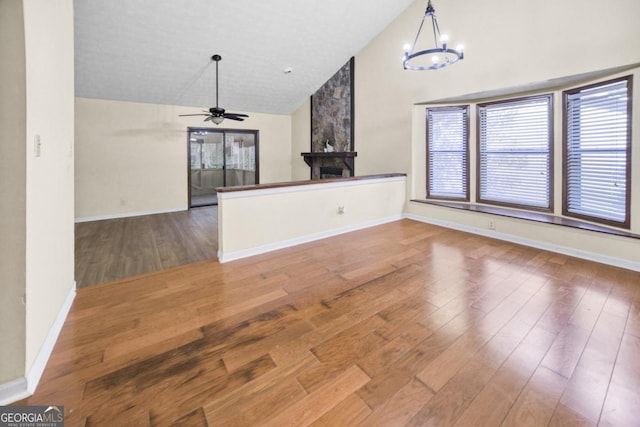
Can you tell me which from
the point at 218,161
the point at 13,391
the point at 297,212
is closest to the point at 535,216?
the point at 297,212

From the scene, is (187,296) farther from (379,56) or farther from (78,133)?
(379,56)

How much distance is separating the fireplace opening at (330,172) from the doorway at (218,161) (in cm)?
185

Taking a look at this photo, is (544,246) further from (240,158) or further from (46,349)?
(240,158)

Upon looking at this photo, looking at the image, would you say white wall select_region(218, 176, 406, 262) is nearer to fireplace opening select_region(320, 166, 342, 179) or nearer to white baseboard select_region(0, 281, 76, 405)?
white baseboard select_region(0, 281, 76, 405)

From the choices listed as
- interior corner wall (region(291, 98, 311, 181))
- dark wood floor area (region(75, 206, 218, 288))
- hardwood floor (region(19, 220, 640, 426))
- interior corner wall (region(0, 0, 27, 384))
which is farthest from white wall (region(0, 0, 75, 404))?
interior corner wall (region(291, 98, 311, 181))

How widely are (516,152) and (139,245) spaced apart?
19.2 feet

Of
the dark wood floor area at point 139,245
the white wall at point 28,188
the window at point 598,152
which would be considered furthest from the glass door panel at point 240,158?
the window at point 598,152

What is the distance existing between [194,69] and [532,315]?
6.35 metres

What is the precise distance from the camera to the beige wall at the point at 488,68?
133 inches

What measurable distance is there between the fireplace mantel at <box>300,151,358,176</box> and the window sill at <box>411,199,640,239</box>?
1.79 meters

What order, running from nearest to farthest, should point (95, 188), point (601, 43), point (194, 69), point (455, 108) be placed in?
point (601, 43), point (455, 108), point (194, 69), point (95, 188)

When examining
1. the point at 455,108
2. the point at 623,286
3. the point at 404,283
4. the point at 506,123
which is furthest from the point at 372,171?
the point at 623,286

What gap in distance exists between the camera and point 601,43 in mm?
3395

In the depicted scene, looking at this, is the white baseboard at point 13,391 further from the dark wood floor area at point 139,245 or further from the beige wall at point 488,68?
the beige wall at point 488,68
